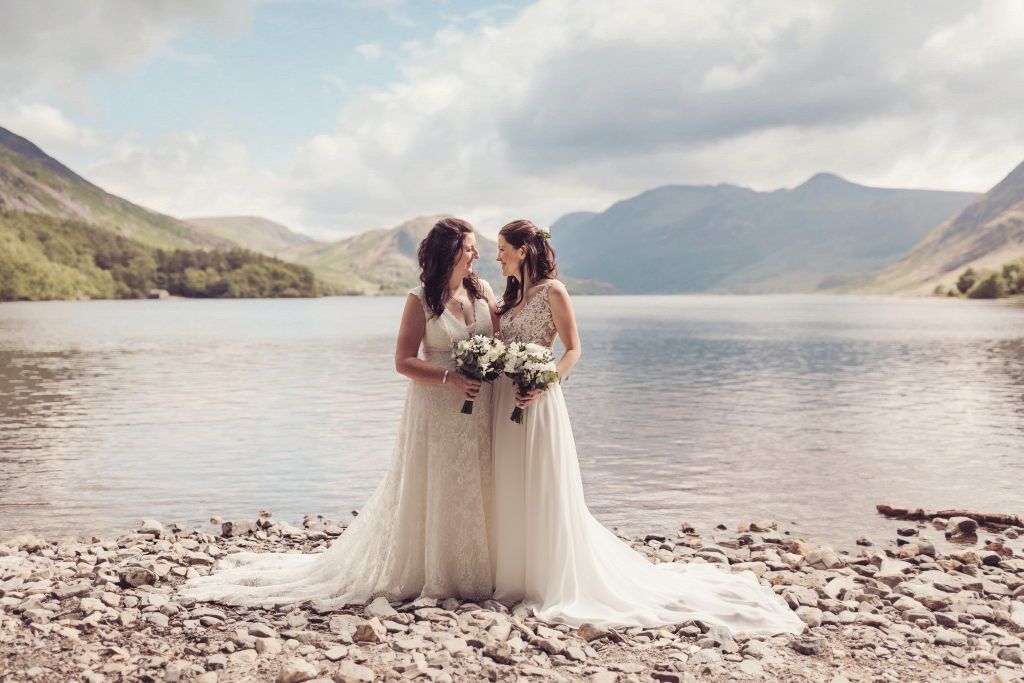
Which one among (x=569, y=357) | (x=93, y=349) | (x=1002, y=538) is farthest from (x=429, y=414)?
(x=93, y=349)

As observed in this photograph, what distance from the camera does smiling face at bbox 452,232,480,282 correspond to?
31.0 ft

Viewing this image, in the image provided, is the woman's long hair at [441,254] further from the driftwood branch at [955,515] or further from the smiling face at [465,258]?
the driftwood branch at [955,515]

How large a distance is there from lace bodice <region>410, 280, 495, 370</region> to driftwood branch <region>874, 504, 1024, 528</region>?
38.7 ft

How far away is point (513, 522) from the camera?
984 cm

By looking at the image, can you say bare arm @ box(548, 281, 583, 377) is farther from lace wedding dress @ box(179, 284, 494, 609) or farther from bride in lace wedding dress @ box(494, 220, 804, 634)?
lace wedding dress @ box(179, 284, 494, 609)

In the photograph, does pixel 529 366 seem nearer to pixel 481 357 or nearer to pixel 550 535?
pixel 481 357

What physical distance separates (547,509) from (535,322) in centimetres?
209

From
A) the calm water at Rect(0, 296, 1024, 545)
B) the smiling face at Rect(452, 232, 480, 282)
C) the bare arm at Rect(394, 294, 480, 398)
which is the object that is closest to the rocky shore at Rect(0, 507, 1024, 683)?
the bare arm at Rect(394, 294, 480, 398)

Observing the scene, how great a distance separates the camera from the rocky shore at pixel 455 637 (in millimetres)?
7883

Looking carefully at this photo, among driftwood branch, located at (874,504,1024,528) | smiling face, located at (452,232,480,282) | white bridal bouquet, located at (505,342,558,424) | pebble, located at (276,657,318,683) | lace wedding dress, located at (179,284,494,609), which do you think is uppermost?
smiling face, located at (452,232,480,282)

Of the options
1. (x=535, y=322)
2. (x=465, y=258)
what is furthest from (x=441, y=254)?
(x=535, y=322)

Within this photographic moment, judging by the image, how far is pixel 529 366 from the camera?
356 inches

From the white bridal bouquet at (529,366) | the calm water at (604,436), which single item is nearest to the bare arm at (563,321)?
the white bridal bouquet at (529,366)

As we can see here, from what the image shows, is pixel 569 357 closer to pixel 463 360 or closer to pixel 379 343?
pixel 463 360
